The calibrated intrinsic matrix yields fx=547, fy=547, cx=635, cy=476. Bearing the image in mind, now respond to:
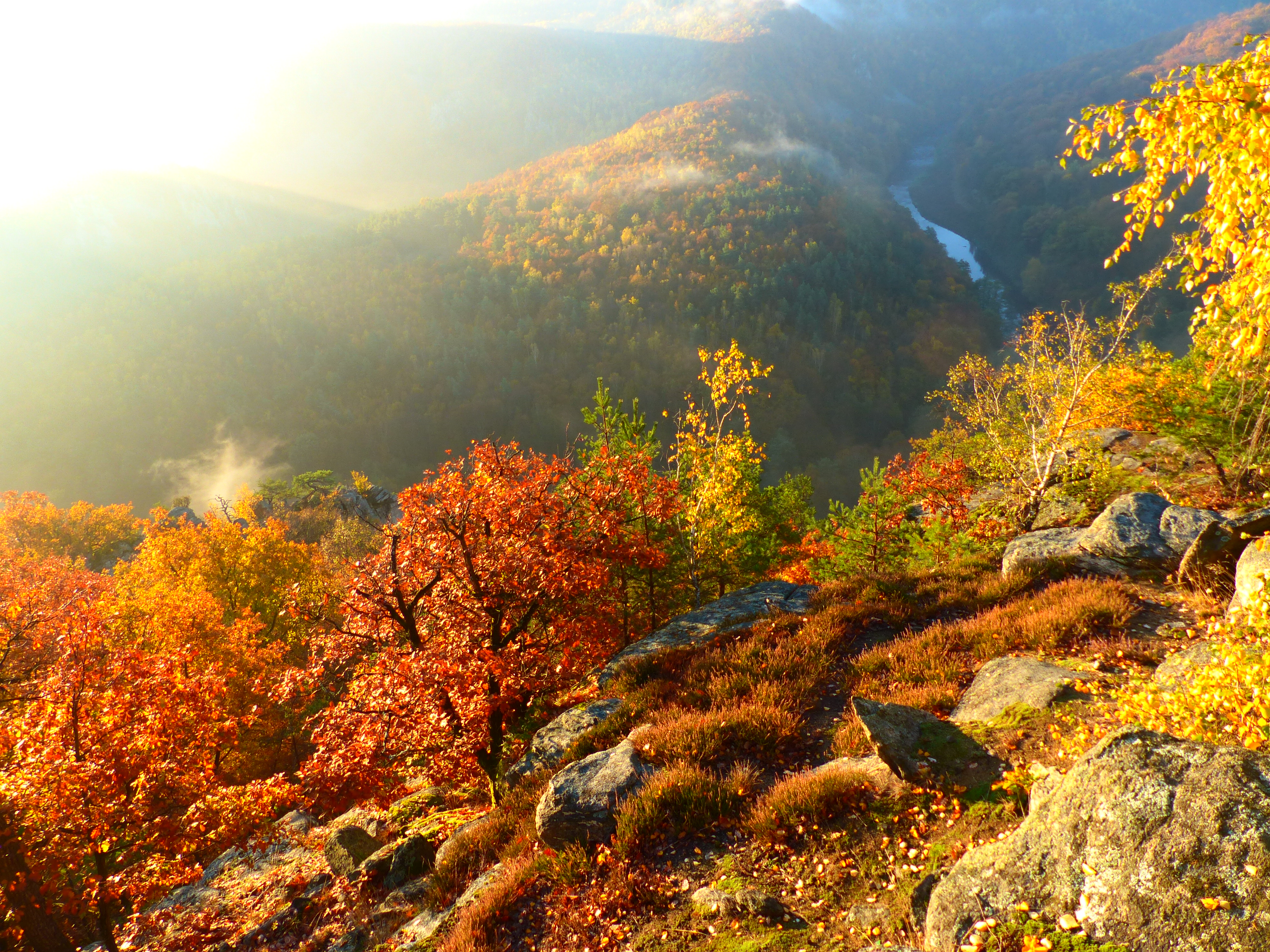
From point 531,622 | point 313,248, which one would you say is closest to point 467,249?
point 313,248

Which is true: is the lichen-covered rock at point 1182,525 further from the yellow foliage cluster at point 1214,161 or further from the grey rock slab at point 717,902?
the grey rock slab at point 717,902

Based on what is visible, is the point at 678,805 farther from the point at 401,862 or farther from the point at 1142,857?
the point at 401,862

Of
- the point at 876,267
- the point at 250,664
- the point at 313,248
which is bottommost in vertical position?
the point at 250,664

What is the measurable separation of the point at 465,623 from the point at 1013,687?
9.08 metres

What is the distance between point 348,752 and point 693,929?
7.70 m

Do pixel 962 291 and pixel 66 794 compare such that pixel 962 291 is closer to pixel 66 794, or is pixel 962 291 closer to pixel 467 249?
pixel 467 249

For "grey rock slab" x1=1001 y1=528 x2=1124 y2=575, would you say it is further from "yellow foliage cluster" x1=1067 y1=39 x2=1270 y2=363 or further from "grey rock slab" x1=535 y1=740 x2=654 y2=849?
"grey rock slab" x1=535 y1=740 x2=654 y2=849

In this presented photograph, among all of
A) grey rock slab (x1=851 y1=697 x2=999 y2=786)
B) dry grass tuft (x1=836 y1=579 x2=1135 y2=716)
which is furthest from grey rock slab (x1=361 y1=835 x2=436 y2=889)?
dry grass tuft (x1=836 y1=579 x2=1135 y2=716)

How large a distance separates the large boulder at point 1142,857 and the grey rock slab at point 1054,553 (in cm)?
843

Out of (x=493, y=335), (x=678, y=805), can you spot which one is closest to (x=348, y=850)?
(x=678, y=805)

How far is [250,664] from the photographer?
1063 inches

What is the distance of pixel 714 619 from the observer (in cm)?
1272

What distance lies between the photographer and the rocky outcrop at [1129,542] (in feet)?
→ 31.5

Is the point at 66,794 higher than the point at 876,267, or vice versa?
the point at 876,267
